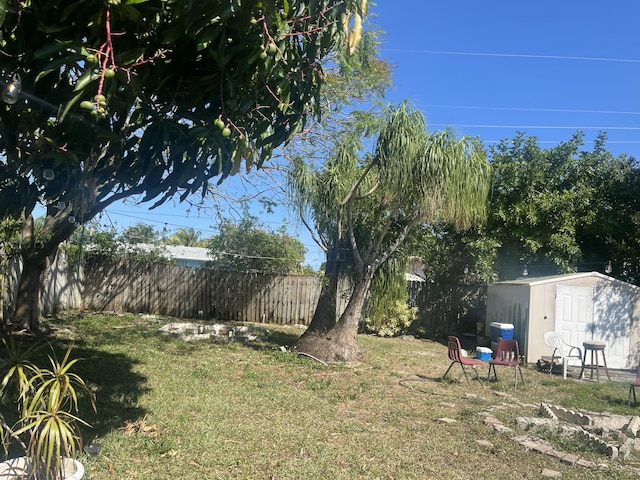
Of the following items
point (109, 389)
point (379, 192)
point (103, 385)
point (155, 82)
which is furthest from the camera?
point (379, 192)

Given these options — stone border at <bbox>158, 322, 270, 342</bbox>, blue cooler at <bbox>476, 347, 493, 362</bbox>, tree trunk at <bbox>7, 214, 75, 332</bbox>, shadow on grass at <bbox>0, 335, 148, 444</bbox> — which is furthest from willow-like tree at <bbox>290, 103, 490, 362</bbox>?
tree trunk at <bbox>7, 214, 75, 332</bbox>

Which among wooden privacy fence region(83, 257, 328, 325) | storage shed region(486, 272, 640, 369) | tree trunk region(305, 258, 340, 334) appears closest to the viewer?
tree trunk region(305, 258, 340, 334)

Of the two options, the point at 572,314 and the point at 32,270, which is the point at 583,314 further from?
the point at 32,270

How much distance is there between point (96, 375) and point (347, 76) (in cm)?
678

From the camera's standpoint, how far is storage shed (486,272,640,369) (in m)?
12.1

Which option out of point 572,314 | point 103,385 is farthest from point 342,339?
point 572,314

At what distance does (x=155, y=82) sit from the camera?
3834 mm

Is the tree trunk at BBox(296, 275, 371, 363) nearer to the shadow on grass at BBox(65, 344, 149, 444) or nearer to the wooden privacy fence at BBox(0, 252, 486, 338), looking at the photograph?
the shadow on grass at BBox(65, 344, 149, 444)

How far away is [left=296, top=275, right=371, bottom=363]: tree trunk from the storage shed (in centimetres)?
441

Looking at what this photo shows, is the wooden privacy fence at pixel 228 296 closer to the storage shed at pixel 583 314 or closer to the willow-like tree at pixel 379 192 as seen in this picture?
the storage shed at pixel 583 314

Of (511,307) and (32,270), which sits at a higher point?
(32,270)

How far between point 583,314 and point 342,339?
242 inches

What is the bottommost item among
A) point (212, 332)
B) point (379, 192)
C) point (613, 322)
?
point (212, 332)

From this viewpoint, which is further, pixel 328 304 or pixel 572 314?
pixel 572 314
